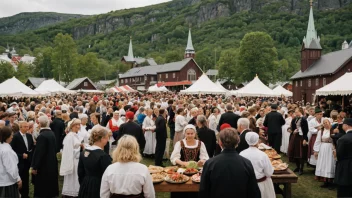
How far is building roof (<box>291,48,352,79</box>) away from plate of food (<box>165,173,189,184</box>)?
34.9 m

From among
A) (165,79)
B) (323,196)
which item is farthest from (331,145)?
(165,79)

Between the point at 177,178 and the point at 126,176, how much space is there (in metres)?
1.76

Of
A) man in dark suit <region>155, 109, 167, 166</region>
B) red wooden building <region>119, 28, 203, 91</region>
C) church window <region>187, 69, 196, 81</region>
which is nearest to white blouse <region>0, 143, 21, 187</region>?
man in dark suit <region>155, 109, 167, 166</region>

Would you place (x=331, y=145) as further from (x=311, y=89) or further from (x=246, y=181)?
(x=311, y=89)

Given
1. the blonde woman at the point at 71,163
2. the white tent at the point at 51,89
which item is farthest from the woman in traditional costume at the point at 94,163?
the white tent at the point at 51,89

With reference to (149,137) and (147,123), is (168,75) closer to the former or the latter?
(149,137)

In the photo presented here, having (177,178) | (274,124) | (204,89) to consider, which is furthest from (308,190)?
(204,89)

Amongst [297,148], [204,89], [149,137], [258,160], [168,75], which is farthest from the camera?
[168,75]

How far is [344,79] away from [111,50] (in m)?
173

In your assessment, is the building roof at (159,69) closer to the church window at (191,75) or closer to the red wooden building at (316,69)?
the church window at (191,75)

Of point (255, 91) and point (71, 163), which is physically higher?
point (255, 91)

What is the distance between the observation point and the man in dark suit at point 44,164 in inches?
251

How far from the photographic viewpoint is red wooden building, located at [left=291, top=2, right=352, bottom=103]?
1417 inches

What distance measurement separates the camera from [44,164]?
6516 mm
